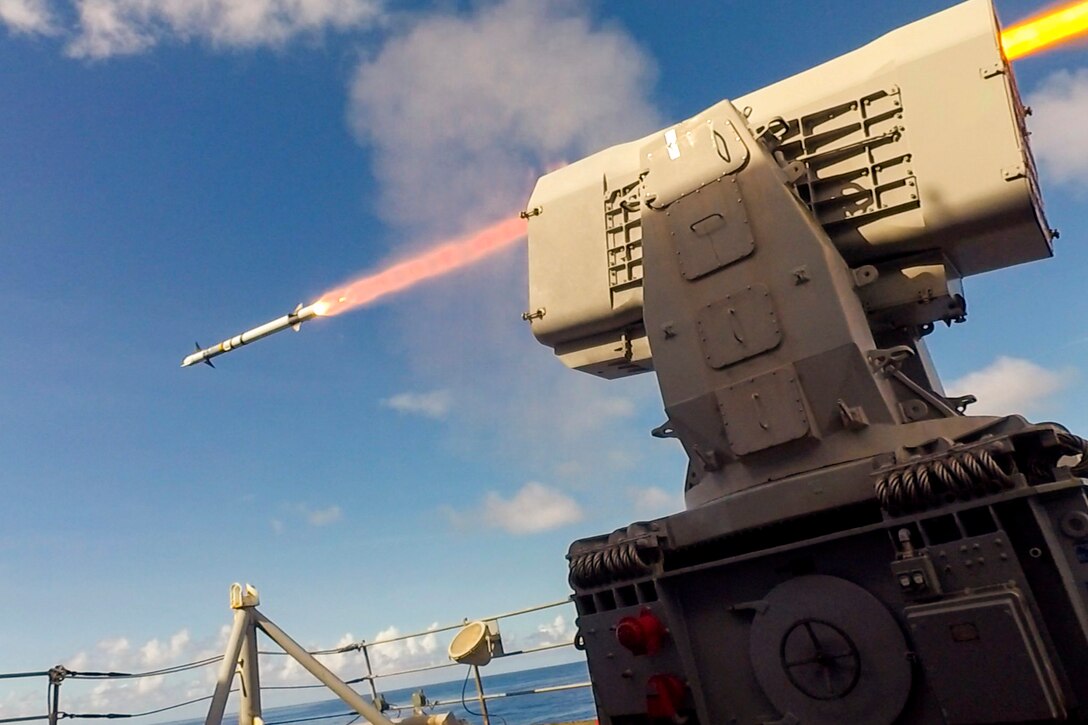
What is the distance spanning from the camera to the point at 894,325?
5645mm

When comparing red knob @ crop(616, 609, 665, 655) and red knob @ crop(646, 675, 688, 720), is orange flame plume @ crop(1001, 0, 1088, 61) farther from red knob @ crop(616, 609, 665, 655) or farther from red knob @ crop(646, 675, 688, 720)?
red knob @ crop(646, 675, 688, 720)

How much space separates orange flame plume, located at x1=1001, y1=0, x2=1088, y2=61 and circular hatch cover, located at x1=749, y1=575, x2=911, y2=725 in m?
4.05

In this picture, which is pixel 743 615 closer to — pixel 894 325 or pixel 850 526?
pixel 850 526

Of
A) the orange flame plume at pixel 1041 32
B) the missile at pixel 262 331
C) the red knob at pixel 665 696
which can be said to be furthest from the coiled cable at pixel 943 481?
the missile at pixel 262 331

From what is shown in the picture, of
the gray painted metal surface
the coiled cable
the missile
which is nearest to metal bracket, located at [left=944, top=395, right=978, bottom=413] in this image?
the gray painted metal surface

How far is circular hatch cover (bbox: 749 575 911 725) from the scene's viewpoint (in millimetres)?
3939

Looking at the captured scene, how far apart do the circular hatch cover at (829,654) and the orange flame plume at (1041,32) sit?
13.3ft

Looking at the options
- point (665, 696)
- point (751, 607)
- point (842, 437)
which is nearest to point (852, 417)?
point (842, 437)

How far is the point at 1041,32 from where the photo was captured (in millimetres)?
5805

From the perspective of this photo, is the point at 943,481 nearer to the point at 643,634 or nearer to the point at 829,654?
the point at 829,654

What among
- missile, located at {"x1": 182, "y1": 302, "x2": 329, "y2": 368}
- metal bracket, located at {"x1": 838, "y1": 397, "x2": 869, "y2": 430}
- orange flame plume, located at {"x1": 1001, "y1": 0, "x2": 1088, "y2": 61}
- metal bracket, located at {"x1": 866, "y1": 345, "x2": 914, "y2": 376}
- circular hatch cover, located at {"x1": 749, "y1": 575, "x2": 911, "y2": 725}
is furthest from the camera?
missile, located at {"x1": 182, "y1": 302, "x2": 329, "y2": 368}

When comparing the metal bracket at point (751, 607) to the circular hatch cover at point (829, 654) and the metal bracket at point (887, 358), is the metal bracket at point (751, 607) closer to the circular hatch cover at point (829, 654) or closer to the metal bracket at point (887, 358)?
the circular hatch cover at point (829, 654)

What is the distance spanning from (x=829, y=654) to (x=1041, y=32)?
4.68m

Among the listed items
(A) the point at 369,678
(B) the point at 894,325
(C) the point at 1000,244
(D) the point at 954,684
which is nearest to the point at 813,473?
(D) the point at 954,684
